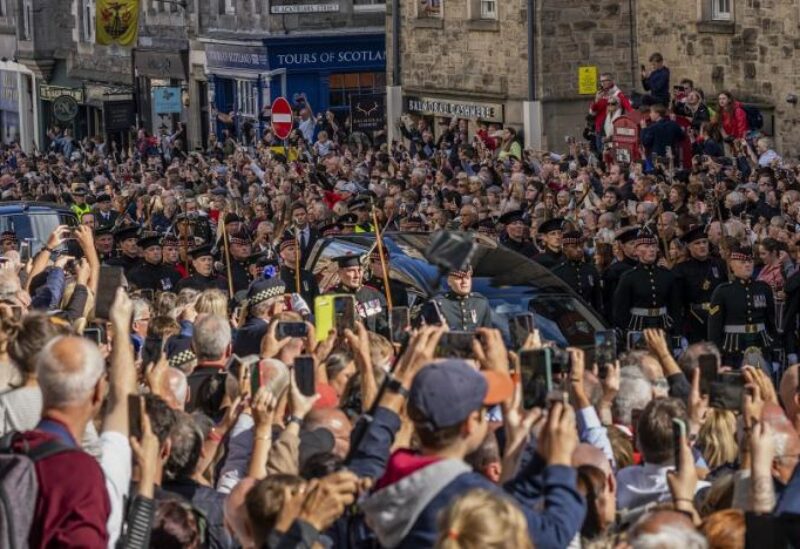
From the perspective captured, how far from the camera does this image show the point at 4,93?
64.5 metres

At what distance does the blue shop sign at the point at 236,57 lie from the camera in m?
45.3

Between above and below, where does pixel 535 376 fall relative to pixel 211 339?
above

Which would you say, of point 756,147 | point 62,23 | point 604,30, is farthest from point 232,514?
point 62,23

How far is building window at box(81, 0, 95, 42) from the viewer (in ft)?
188

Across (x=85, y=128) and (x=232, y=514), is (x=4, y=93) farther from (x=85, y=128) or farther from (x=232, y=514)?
(x=232, y=514)

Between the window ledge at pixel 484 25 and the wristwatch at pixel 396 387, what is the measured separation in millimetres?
27496

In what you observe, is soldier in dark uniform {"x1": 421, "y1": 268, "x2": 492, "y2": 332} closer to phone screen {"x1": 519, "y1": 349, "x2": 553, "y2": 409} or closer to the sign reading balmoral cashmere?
phone screen {"x1": 519, "y1": 349, "x2": 553, "y2": 409}

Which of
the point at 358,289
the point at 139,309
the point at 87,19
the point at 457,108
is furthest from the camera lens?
the point at 87,19

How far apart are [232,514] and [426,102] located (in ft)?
98.4

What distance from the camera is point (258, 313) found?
1338 centimetres

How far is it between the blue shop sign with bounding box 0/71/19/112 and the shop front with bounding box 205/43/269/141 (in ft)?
53.2

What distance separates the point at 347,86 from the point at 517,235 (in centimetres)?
2640

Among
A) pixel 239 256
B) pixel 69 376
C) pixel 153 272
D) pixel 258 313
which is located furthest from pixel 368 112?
pixel 69 376

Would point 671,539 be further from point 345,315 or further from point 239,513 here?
point 345,315
